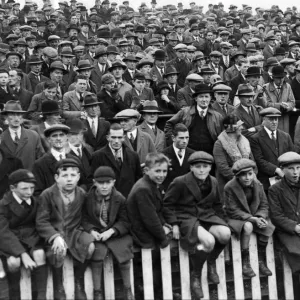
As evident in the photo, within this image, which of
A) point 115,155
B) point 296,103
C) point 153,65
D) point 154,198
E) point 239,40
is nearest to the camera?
point 154,198

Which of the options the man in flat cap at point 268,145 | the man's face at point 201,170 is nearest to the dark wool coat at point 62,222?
the man's face at point 201,170

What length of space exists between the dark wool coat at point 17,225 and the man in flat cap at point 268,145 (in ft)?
12.4

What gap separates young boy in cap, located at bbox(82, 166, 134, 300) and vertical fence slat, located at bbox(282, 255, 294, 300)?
1.82 metres

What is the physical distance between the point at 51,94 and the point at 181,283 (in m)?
4.62

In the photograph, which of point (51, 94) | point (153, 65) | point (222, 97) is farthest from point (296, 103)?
point (51, 94)

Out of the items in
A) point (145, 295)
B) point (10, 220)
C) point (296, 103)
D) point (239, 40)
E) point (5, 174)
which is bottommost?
point (145, 295)

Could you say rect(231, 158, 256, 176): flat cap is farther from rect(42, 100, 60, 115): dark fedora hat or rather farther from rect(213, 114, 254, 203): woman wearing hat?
rect(42, 100, 60, 115): dark fedora hat

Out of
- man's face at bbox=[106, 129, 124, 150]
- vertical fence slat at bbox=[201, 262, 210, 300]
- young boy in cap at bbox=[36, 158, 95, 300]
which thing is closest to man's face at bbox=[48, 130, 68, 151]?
man's face at bbox=[106, 129, 124, 150]

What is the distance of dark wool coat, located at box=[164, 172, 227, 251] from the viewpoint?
248 inches

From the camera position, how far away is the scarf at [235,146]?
26.3ft

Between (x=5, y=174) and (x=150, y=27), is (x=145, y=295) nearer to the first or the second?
(x=5, y=174)

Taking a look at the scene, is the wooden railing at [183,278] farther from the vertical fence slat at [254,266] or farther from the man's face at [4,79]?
the man's face at [4,79]

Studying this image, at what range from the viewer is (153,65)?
13.1 meters

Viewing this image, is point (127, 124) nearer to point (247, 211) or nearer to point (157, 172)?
point (157, 172)
